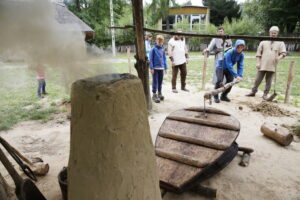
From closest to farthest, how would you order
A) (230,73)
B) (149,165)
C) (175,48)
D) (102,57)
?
(149,165) → (102,57) → (230,73) → (175,48)

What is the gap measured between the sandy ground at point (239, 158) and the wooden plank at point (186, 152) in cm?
35

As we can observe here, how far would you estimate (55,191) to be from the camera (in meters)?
2.13

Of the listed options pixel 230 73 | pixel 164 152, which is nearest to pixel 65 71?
pixel 164 152

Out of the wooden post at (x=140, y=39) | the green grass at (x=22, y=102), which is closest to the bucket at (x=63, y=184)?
the green grass at (x=22, y=102)

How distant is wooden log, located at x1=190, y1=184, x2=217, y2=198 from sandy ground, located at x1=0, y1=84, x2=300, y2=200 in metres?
0.05

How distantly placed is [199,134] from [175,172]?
641mm

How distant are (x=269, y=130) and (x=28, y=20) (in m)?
3.33

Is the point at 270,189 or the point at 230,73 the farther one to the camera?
the point at 230,73

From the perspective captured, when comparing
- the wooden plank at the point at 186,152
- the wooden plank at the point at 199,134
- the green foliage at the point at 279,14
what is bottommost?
the wooden plank at the point at 186,152

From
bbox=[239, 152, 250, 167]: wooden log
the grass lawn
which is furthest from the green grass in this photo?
bbox=[239, 152, 250, 167]: wooden log

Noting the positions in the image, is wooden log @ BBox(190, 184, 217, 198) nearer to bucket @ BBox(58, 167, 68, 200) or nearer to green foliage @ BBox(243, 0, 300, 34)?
bucket @ BBox(58, 167, 68, 200)

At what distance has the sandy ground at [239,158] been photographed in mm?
2086

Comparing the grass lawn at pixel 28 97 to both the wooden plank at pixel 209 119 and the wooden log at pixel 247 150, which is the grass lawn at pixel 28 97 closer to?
the wooden plank at pixel 209 119

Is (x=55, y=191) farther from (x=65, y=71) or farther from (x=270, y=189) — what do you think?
(x=270, y=189)
